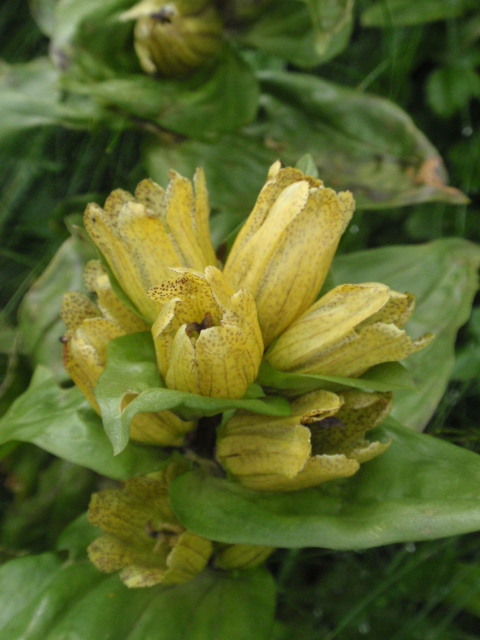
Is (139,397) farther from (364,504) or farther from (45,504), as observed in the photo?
(45,504)

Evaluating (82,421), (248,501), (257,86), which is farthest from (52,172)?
(248,501)

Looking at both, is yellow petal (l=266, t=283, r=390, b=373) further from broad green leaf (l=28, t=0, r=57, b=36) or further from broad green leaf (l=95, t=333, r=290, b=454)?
broad green leaf (l=28, t=0, r=57, b=36)

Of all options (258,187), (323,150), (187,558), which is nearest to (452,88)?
(323,150)

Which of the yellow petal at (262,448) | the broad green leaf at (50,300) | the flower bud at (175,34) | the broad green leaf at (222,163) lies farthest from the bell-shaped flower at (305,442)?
the flower bud at (175,34)

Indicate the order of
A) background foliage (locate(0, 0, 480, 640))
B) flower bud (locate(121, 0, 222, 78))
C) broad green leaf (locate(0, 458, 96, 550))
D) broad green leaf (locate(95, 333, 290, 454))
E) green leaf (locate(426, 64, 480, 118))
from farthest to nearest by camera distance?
green leaf (locate(426, 64, 480, 118)) < flower bud (locate(121, 0, 222, 78)) < broad green leaf (locate(0, 458, 96, 550)) < background foliage (locate(0, 0, 480, 640)) < broad green leaf (locate(95, 333, 290, 454))

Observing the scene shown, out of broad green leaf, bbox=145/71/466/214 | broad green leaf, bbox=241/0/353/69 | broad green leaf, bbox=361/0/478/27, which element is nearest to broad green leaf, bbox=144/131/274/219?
broad green leaf, bbox=145/71/466/214

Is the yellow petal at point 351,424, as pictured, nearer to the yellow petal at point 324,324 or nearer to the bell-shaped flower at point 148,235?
the yellow petal at point 324,324
